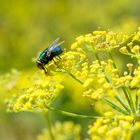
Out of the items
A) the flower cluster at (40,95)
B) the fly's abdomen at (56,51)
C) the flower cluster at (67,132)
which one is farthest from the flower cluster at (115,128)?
the flower cluster at (67,132)

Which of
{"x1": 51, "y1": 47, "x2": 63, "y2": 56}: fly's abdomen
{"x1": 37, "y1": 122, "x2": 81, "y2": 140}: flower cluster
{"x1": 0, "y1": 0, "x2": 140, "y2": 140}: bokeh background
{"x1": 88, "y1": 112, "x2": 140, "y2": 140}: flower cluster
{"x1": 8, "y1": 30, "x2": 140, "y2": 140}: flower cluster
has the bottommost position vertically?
{"x1": 88, "y1": 112, "x2": 140, "y2": 140}: flower cluster

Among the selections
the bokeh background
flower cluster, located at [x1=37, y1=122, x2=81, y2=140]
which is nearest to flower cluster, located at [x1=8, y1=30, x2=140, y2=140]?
flower cluster, located at [x1=37, y1=122, x2=81, y2=140]

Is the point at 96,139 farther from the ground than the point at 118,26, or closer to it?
closer to it

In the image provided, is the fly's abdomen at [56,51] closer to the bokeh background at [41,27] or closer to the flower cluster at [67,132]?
the flower cluster at [67,132]

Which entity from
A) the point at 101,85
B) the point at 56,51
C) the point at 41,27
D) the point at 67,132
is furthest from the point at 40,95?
the point at 41,27

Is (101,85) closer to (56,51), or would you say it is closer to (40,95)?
(40,95)

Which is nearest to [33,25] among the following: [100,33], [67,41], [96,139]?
[67,41]

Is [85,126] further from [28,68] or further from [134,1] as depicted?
[134,1]

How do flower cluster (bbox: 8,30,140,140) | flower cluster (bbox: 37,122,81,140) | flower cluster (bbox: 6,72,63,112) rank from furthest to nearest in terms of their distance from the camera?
flower cluster (bbox: 37,122,81,140) → flower cluster (bbox: 6,72,63,112) → flower cluster (bbox: 8,30,140,140)

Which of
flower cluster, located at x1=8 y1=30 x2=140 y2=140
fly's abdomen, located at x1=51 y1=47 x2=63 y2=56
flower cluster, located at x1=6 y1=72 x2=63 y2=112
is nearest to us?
flower cluster, located at x1=8 y1=30 x2=140 y2=140

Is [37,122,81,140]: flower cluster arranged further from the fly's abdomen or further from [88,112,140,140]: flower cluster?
[88,112,140,140]: flower cluster
